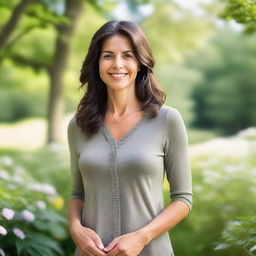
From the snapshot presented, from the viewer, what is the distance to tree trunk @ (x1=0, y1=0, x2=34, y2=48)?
4.97 meters

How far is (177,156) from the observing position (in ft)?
6.09

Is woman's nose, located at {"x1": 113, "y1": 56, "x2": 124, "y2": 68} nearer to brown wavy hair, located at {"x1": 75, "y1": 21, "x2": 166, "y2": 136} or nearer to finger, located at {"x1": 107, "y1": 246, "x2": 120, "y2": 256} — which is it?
brown wavy hair, located at {"x1": 75, "y1": 21, "x2": 166, "y2": 136}

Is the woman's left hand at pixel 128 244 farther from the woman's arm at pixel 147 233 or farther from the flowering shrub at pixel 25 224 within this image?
the flowering shrub at pixel 25 224

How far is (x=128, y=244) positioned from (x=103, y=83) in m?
0.66

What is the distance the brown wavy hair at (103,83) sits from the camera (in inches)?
74.4

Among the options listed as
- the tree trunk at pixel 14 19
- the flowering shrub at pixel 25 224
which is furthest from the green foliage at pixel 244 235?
the tree trunk at pixel 14 19

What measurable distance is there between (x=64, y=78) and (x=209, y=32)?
226 centimetres

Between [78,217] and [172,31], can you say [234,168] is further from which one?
[78,217]

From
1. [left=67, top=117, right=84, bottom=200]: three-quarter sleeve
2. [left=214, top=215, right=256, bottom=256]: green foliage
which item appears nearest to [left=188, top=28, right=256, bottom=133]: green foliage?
[left=214, top=215, right=256, bottom=256]: green foliage

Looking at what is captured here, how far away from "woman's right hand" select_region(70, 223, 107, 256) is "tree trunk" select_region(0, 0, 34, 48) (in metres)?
3.50

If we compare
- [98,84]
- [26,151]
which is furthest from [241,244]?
[26,151]

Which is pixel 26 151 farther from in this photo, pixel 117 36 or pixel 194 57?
pixel 117 36

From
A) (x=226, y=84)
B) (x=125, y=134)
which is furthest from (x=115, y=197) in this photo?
(x=226, y=84)

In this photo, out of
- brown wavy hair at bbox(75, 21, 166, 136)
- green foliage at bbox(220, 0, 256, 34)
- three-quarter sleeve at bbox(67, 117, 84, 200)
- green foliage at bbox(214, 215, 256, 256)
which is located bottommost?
green foliage at bbox(214, 215, 256, 256)
